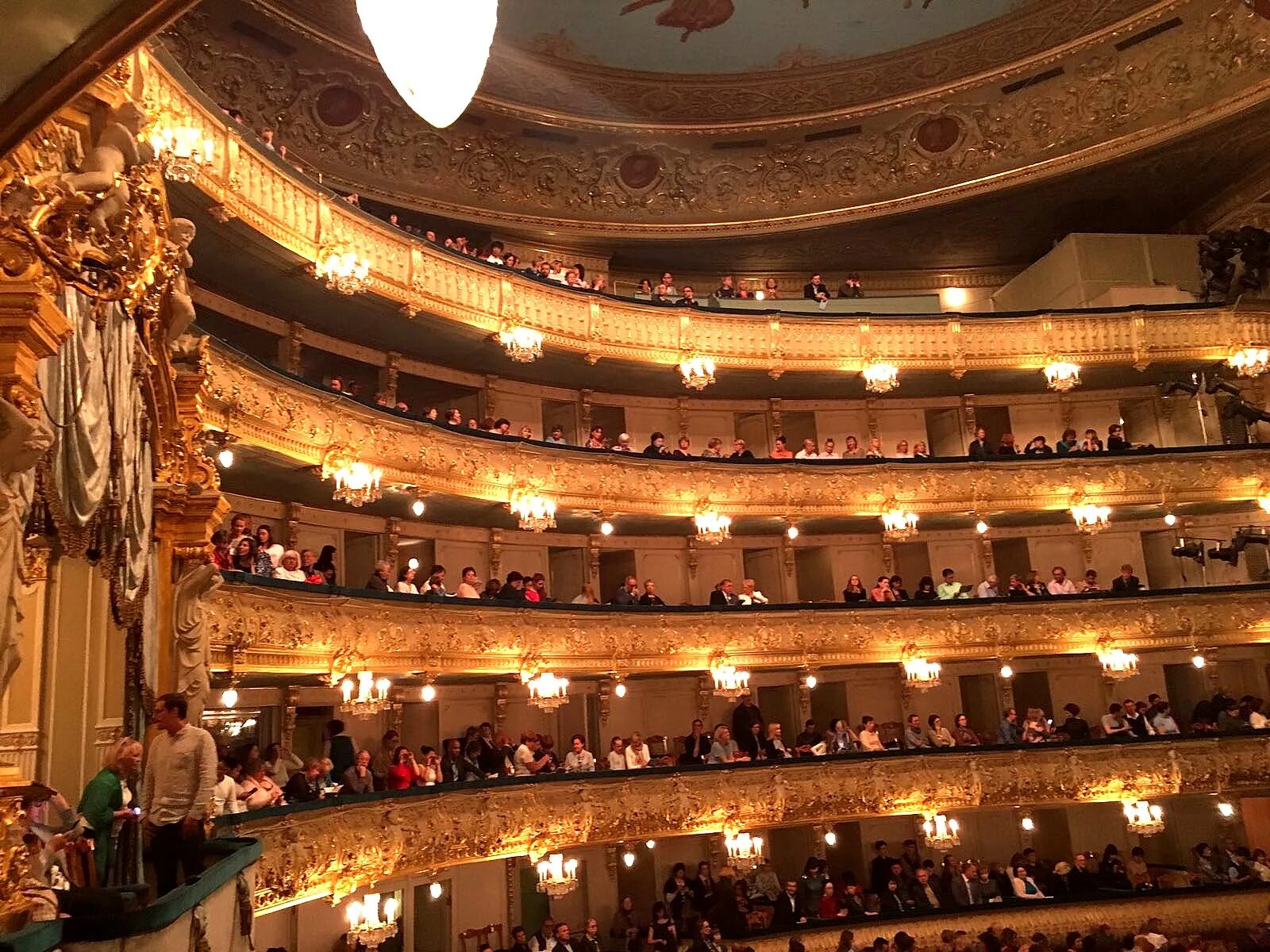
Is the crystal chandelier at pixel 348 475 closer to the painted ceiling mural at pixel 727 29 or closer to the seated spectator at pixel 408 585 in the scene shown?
the seated spectator at pixel 408 585

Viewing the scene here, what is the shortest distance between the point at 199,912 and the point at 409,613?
11123 millimetres

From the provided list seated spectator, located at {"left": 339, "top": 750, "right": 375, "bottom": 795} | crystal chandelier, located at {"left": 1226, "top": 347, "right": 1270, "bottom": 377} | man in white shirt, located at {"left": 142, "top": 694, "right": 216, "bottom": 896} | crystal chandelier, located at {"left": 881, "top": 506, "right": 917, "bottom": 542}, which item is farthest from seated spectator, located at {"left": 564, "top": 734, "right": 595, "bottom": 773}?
crystal chandelier, located at {"left": 1226, "top": 347, "right": 1270, "bottom": 377}

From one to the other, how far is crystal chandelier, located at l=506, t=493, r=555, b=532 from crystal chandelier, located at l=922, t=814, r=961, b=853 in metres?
9.87

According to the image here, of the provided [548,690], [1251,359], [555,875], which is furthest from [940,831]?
[1251,359]

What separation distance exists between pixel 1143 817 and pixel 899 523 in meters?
7.61

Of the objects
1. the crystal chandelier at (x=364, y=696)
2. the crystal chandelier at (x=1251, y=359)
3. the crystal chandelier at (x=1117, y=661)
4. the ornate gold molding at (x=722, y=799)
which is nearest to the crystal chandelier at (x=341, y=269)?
the crystal chandelier at (x=364, y=696)

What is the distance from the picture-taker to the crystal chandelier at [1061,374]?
78.4ft

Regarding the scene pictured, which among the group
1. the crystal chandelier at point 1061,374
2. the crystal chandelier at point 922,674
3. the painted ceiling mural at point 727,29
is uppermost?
the painted ceiling mural at point 727,29

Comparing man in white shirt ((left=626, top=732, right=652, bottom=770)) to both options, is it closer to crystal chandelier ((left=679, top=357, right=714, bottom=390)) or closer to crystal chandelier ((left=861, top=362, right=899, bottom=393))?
crystal chandelier ((left=679, top=357, right=714, bottom=390))

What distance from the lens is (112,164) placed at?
5035mm

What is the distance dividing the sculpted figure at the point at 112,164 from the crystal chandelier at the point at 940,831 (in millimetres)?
19545

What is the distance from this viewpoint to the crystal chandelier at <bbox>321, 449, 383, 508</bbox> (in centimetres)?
1570

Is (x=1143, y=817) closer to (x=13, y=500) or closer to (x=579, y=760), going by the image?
(x=579, y=760)

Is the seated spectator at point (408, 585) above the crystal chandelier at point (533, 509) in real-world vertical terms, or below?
below
